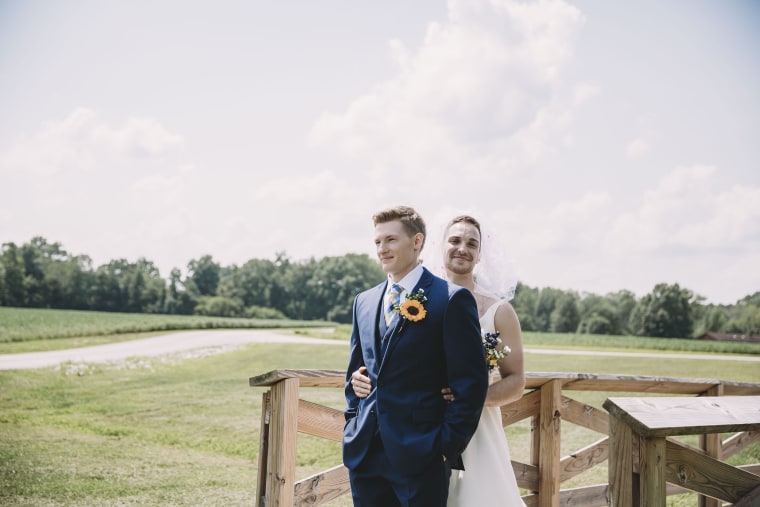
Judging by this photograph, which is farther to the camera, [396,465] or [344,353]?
[344,353]

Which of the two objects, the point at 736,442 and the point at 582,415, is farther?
the point at 736,442

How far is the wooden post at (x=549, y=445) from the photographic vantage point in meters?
4.89

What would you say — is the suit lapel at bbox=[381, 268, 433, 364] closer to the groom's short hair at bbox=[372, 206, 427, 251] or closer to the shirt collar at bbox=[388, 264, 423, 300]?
the shirt collar at bbox=[388, 264, 423, 300]

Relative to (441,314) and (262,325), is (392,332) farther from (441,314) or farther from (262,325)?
(262,325)

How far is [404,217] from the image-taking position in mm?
3016

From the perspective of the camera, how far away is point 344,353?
2927 cm

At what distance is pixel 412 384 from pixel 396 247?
2.11 feet

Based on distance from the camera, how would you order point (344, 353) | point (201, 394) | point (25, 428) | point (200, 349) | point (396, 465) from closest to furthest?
point (396, 465) → point (25, 428) → point (201, 394) → point (344, 353) → point (200, 349)

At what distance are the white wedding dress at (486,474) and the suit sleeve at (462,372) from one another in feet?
2.09

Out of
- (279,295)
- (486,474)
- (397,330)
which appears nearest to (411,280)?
(397,330)

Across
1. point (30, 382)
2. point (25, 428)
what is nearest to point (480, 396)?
point (25, 428)

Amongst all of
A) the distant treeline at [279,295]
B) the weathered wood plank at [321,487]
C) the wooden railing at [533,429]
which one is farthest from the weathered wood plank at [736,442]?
the distant treeline at [279,295]

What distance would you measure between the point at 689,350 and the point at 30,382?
120 feet

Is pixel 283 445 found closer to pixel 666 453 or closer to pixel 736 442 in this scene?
pixel 666 453
